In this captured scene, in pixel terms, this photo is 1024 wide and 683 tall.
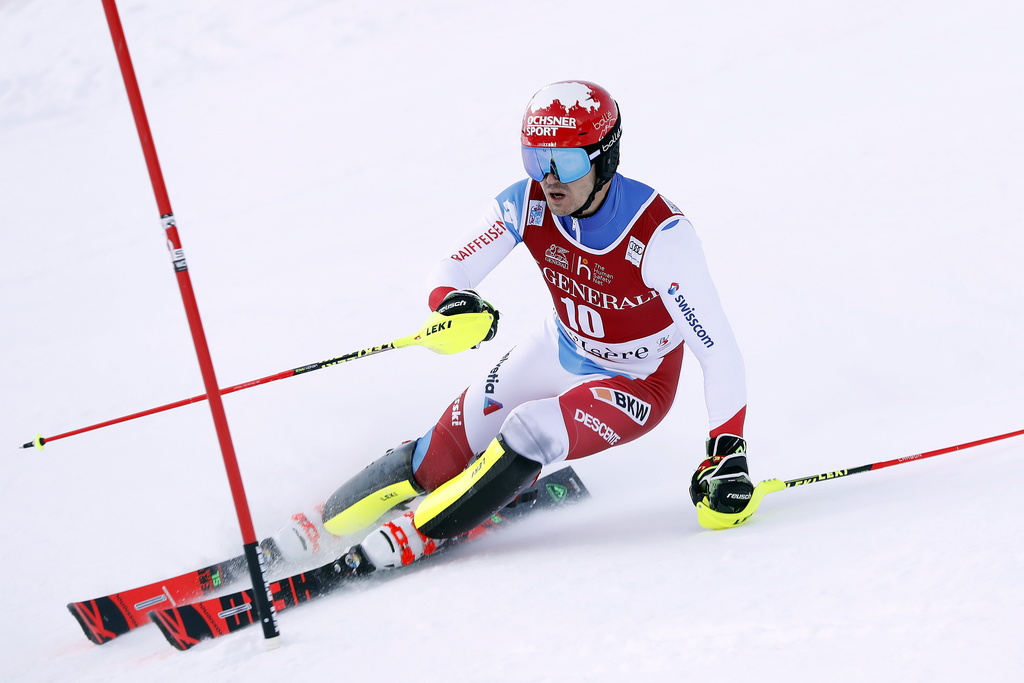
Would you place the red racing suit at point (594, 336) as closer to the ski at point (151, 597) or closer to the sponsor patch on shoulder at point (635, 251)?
the sponsor patch on shoulder at point (635, 251)

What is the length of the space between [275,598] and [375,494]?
623 millimetres

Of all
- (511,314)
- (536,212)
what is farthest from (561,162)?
(511,314)

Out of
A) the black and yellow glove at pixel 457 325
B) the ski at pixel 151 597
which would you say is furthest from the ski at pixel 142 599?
the black and yellow glove at pixel 457 325

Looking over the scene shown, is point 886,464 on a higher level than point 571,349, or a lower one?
lower

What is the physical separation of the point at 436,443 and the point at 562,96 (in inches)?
49.7

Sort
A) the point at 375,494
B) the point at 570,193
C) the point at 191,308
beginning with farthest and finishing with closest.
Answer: the point at 375,494
the point at 570,193
the point at 191,308

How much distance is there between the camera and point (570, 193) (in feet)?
9.45

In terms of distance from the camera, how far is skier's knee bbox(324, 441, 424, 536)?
3.32 metres

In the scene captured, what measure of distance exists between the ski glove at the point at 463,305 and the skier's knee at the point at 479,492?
0.38 meters

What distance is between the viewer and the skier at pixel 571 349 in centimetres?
284

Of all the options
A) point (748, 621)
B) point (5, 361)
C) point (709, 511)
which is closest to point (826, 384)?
point (709, 511)

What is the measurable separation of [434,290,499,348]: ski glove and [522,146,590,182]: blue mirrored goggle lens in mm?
462

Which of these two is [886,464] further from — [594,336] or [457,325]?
[457,325]

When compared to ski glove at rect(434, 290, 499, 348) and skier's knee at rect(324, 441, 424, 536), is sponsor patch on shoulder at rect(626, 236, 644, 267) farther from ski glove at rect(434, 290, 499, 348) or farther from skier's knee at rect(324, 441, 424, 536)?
skier's knee at rect(324, 441, 424, 536)
